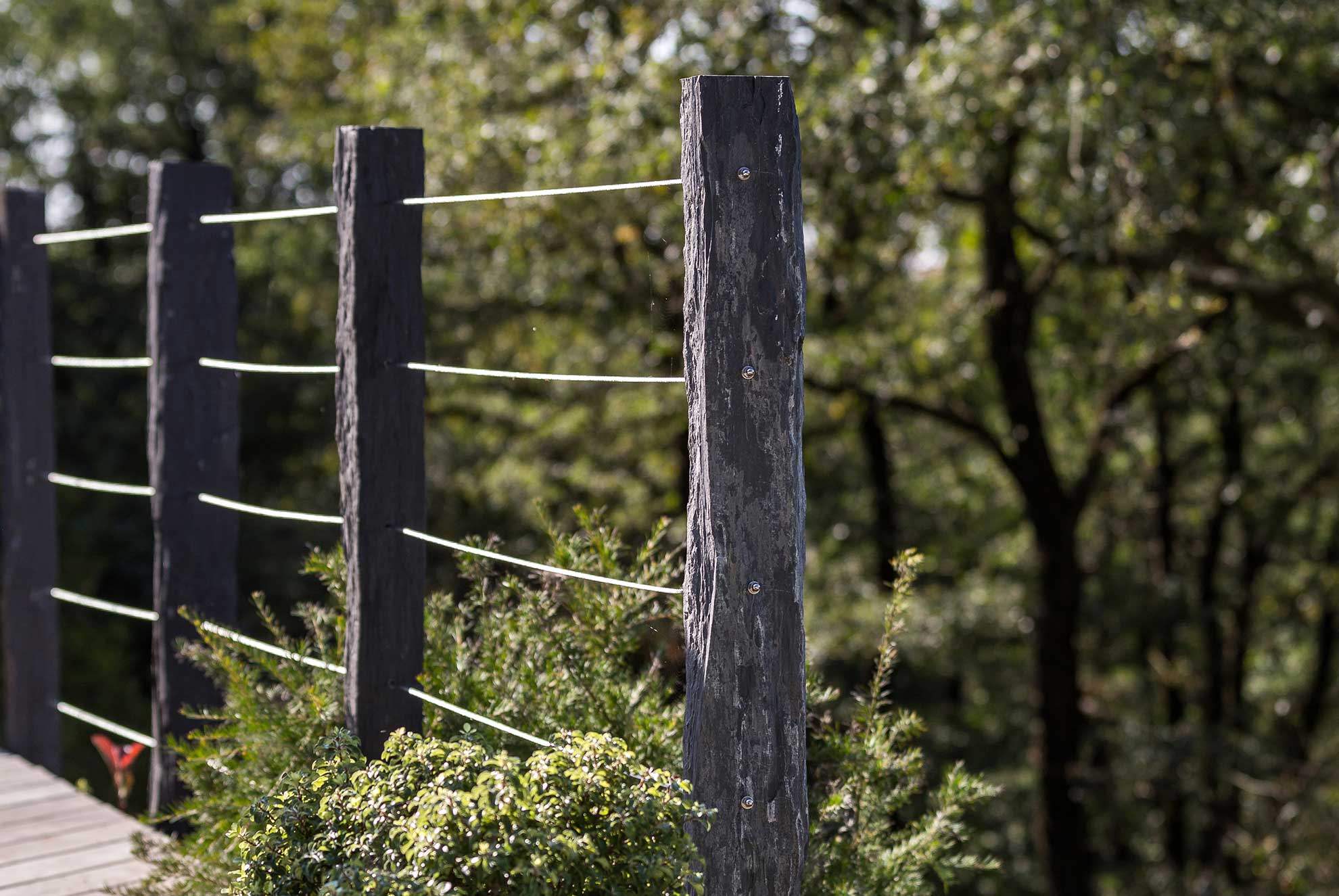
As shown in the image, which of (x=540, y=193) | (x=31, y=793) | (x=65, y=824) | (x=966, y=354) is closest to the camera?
(x=540, y=193)

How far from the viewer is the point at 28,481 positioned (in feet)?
13.7

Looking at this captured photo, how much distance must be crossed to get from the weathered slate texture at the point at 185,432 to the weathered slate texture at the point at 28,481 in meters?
0.90

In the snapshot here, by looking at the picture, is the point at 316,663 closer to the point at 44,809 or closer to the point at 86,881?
the point at 86,881

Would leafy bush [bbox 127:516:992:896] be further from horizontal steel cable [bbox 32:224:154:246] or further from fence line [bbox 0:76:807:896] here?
horizontal steel cable [bbox 32:224:154:246]

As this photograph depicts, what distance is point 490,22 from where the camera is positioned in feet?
26.8

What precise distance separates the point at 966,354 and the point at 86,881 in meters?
7.94

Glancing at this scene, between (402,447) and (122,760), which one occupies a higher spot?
(402,447)

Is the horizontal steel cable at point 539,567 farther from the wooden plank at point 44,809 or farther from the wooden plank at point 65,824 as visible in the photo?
the wooden plank at point 44,809

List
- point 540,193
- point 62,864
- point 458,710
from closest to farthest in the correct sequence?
point 540,193, point 458,710, point 62,864

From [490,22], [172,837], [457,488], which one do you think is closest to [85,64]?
[457,488]

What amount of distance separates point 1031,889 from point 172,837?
10.3 metres

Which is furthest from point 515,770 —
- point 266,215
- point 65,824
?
point 65,824

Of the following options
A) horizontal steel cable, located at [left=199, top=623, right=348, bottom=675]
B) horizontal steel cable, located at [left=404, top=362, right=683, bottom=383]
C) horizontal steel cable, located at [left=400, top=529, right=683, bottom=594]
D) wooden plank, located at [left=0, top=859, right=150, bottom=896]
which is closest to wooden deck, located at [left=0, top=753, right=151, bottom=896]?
wooden plank, located at [left=0, top=859, right=150, bottom=896]

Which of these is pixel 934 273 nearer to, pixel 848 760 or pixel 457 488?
pixel 457 488
